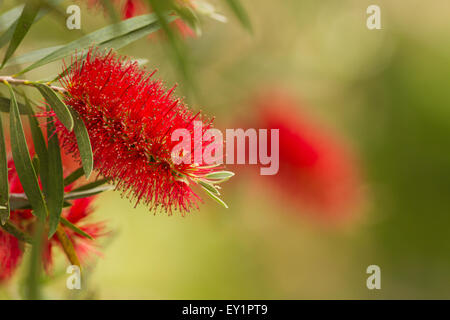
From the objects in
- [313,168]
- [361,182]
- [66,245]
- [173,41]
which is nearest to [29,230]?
[66,245]

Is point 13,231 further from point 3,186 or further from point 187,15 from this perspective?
point 187,15

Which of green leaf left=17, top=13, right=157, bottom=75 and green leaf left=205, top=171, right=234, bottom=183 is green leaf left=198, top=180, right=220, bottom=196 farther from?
green leaf left=17, top=13, right=157, bottom=75

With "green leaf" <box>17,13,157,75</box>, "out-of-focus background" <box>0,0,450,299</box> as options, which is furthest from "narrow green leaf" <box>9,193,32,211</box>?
"out-of-focus background" <box>0,0,450,299</box>

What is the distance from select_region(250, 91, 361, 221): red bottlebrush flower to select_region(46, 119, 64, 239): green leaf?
2.32 ft

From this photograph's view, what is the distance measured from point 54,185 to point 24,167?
23 millimetres

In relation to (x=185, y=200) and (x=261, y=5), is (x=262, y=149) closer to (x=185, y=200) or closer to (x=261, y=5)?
(x=185, y=200)

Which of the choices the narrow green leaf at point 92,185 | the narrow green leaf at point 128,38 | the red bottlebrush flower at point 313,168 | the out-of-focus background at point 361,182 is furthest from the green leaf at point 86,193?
the out-of-focus background at point 361,182

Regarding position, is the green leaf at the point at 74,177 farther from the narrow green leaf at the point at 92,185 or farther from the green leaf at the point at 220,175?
the green leaf at the point at 220,175

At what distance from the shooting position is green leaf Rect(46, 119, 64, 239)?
317 mm

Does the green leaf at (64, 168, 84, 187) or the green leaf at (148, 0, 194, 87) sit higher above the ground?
the green leaf at (148, 0, 194, 87)

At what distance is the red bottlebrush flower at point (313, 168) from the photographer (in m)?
1.02

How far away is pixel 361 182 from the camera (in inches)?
46.8

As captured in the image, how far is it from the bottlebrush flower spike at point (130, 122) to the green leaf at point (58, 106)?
14 mm
